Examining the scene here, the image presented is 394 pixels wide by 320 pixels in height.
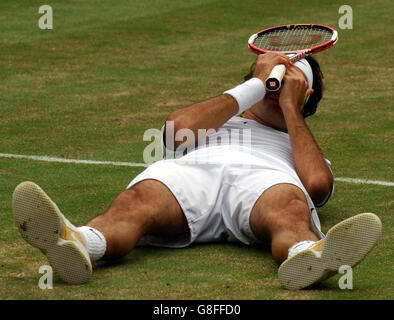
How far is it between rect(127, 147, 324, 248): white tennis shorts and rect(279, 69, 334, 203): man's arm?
0.18m

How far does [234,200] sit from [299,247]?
72cm

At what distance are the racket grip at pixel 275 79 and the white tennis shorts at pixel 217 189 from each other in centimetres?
54

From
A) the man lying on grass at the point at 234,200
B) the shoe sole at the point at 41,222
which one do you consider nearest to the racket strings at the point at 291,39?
the man lying on grass at the point at 234,200

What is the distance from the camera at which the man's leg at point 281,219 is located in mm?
4730

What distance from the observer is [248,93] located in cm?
564

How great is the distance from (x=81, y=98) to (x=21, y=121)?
1044mm

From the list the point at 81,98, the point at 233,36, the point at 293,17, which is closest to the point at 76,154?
the point at 81,98

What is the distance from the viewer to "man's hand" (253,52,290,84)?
592cm
